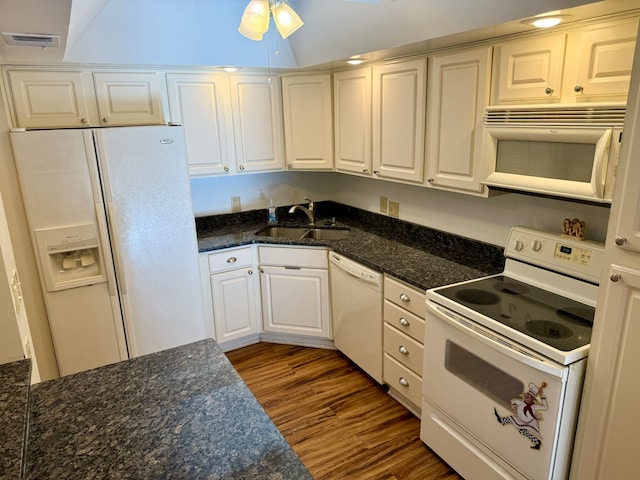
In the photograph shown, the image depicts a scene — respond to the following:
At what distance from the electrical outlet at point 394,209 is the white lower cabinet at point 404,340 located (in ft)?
2.84

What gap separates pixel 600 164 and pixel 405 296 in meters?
1.16

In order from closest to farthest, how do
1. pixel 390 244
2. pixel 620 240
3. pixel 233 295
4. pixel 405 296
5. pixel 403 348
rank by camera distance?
1. pixel 620 240
2. pixel 405 296
3. pixel 403 348
4. pixel 390 244
5. pixel 233 295

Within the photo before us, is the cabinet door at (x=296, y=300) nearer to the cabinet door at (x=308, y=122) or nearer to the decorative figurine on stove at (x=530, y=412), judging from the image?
the cabinet door at (x=308, y=122)

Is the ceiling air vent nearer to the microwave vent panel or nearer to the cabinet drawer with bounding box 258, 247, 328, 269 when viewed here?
the cabinet drawer with bounding box 258, 247, 328, 269

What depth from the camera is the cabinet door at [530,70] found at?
1.80m

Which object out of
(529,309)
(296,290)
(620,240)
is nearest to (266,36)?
(296,290)

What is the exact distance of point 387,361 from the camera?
272 cm

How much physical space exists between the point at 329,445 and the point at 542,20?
231cm

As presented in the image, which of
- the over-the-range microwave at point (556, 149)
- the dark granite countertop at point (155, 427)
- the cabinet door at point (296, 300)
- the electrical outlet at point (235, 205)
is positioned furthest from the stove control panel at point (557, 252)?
the electrical outlet at point (235, 205)

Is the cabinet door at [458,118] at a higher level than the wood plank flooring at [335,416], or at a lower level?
higher

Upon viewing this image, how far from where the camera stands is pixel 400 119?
2682mm

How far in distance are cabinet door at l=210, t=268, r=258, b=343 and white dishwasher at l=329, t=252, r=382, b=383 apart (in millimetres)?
651

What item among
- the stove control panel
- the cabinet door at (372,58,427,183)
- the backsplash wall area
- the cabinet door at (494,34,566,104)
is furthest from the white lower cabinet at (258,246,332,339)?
the cabinet door at (494,34,566,104)

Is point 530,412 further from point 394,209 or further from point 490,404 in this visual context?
point 394,209
